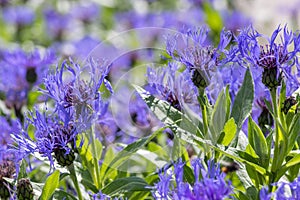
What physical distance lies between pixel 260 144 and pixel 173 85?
22 cm

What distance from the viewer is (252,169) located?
1114 mm

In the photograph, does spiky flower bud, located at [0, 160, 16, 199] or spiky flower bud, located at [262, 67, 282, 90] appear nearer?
spiky flower bud, located at [262, 67, 282, 90]

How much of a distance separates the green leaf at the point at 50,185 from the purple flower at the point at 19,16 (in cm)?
288

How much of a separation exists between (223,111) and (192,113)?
7 cm

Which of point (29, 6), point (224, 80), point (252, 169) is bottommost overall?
point (252, 169)

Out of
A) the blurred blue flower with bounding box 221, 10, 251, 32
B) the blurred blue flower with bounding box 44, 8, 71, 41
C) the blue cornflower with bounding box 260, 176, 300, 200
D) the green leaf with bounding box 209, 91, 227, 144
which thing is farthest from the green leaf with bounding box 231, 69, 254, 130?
the blurred blue flower with bounding box 44, 8, 71, 41

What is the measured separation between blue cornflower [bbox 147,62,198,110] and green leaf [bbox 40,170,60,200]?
0.83 ft

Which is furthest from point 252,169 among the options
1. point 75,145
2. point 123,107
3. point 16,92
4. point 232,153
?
point 16,92

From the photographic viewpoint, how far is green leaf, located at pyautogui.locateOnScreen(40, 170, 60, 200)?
1.10 m

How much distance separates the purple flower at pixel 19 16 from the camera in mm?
3908

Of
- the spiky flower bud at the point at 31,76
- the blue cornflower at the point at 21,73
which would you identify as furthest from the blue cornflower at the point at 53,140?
the spiky flower bud at the point at 31,76

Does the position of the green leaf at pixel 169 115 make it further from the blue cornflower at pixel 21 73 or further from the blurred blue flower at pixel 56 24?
the blurred blue flower at pixel 56 24

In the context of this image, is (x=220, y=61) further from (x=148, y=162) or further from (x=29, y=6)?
(x=29, y=6)

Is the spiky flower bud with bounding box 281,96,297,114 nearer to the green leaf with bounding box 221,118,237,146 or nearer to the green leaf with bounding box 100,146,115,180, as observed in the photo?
the green leaf with bounding box 221,118,237,146
